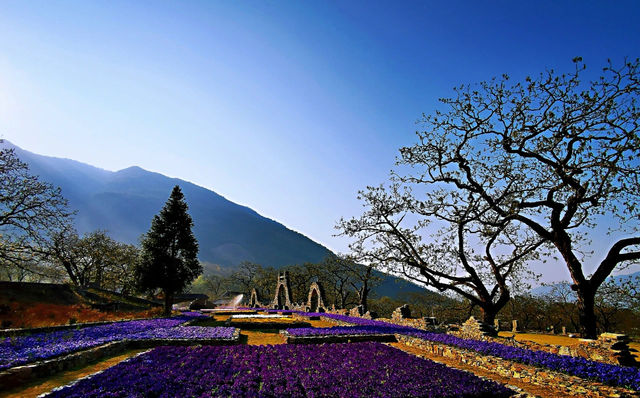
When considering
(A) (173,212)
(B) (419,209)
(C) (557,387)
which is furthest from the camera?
(A) (173,212)

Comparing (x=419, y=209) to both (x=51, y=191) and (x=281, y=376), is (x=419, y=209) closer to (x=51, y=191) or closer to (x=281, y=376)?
(x=281, y=376)

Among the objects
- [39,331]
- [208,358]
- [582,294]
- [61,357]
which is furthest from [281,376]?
[582,294]

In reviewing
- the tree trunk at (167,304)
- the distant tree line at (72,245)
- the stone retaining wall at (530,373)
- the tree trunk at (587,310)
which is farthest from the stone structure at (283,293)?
the tree trunk at (587,310)

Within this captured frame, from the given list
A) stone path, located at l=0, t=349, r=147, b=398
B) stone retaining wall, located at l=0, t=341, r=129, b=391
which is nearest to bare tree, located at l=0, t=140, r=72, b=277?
stone retaining wall, located at l=0, t=341, r=129, b=391

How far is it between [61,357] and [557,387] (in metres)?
→ 13.6

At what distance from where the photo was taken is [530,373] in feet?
28.3

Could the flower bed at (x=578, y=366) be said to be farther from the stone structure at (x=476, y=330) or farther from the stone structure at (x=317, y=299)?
the stone structure at (x=317, y=299)

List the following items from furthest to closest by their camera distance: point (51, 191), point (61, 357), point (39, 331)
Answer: point (51, 191) < point (39, 331) < point (61, 357)

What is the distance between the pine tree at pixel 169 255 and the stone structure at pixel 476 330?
27590mm

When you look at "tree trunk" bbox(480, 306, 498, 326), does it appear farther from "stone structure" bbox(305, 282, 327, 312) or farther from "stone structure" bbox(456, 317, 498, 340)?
"stone structure" bbox(305, 282, 327, 312)

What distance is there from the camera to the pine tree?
33.3 m

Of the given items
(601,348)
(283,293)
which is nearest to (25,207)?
(601,348)

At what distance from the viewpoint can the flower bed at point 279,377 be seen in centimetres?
714

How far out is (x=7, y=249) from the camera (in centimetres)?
1680
